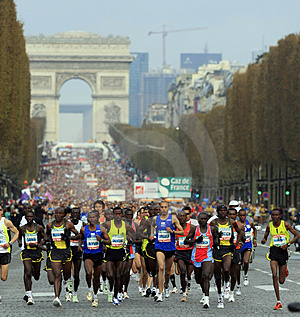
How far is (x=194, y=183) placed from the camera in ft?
328

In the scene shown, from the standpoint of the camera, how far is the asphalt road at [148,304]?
651 inches

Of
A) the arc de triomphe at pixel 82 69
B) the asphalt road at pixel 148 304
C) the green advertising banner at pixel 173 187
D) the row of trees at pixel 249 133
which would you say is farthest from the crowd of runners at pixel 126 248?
the arc de triomphe at pixel 82 69

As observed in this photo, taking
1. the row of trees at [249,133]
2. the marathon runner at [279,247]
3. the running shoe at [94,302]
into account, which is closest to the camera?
the running shoe at [94,302]

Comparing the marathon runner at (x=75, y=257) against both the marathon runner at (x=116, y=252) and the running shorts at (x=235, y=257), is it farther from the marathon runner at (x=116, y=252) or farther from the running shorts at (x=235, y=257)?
the running shorts at (x=235, y=257)

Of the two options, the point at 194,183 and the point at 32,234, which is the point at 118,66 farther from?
the point at 32,234

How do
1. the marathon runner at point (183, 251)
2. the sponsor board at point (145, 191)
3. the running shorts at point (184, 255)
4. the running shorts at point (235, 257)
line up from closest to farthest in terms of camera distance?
the running shorts at point (235, 257) → the marathon runner at point (183, 251) → the running shorts at point (184, 255) → the sponsor board at point (145, 191)

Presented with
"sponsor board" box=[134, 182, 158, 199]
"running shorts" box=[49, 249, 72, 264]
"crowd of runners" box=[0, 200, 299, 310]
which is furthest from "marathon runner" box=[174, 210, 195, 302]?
"sponsor board" box=[134, 182, 158, 199]

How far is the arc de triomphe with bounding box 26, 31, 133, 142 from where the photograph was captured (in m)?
183

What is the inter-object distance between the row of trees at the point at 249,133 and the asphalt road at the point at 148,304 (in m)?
36.1

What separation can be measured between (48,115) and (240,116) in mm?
112966

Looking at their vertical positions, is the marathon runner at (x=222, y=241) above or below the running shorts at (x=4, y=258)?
above

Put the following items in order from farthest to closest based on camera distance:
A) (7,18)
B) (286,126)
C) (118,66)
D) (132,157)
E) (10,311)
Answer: (118,66)
(132,157)
(286,126)
(7,18)
(10,311)

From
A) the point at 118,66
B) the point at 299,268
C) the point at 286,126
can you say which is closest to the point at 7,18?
the point at 286,126

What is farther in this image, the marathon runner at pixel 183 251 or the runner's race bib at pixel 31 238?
the marathon runner at pixel 183 251
